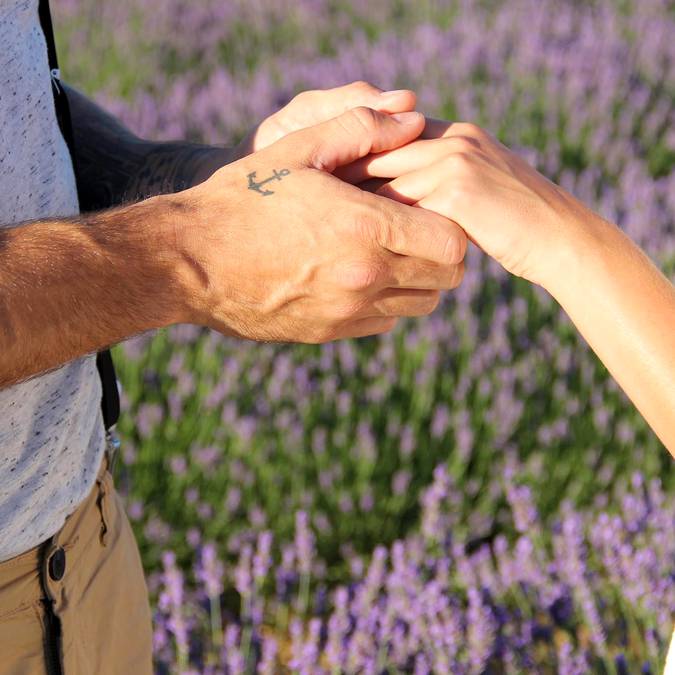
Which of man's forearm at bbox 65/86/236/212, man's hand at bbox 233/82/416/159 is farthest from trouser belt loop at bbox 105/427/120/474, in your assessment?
man's hand at bbox 233/82/416/159

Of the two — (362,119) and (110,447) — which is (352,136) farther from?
(110,447)

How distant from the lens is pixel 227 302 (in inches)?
56.4

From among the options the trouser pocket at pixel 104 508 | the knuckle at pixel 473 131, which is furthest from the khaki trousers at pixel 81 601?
the knuckle at pixel 473 131

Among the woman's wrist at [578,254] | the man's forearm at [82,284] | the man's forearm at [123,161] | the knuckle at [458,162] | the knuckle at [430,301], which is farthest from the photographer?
the man's forearm at [123,161]

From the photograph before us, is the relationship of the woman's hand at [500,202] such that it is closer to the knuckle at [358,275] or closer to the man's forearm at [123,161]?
the knuckle at [358,275]

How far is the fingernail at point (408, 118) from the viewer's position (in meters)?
1.67

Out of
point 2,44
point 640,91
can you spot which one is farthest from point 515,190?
point 640,91

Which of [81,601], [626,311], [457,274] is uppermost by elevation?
[626,311]

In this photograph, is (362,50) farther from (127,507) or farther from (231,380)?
(127,507)

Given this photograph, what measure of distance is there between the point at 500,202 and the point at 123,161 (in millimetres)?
732

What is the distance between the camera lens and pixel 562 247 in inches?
56.1

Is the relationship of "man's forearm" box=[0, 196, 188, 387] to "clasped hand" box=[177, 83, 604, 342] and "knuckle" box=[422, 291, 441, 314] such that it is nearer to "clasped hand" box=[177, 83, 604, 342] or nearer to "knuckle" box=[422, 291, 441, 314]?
"clasped hand" box=[177, 83, 604, 342]

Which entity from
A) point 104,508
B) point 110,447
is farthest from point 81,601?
point 110,447

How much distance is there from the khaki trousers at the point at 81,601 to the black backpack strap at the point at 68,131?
9cm
